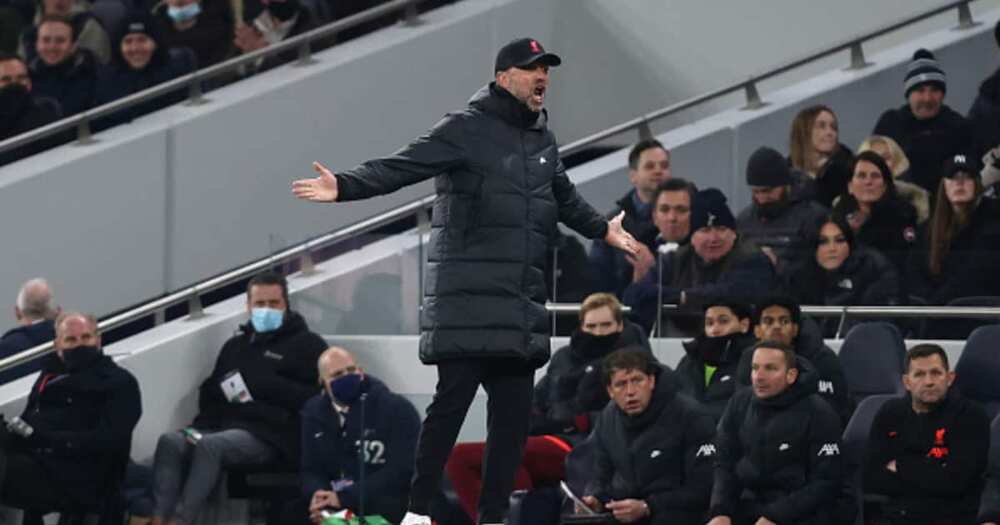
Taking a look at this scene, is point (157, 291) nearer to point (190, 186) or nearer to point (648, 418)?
point (190, 186)

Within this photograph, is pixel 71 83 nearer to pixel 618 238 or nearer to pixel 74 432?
pixel 74 432

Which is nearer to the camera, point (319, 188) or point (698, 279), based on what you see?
point (319, 188)

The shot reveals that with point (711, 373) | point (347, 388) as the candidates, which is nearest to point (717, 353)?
point (711, 373)

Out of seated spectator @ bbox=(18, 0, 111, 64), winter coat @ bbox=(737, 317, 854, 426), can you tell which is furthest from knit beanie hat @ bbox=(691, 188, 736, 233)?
seated spectator @ bbox=(18, 0, 111, 64)

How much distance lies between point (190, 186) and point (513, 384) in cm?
782

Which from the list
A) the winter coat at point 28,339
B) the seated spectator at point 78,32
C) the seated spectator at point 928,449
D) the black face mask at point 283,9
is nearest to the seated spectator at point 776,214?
the seated spectator at point 928,449

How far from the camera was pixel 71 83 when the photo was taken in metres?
17.2

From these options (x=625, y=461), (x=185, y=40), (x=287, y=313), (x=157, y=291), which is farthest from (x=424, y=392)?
(x=185, y=40)

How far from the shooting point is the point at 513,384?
9.65 metres

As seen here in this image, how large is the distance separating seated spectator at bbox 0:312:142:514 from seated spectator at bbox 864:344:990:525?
4.17 metres

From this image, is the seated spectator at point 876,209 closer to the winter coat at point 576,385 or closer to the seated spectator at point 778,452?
the winter coat at point 576,385

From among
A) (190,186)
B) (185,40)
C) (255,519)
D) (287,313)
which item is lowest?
(255,519)

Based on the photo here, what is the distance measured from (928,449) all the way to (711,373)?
54.6 inches

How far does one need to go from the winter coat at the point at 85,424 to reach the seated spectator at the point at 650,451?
284 cm
